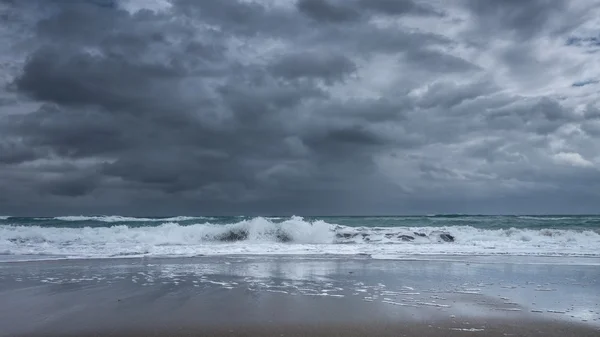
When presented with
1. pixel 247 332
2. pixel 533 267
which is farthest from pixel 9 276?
pixel 533 267

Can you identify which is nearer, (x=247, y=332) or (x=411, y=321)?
(x=247, y=332)

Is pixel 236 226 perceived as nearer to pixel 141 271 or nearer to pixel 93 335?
pixel 141 271

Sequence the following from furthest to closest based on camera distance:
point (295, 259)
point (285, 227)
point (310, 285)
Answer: point (285, 227) < point (295, 259) < point (310, 285)

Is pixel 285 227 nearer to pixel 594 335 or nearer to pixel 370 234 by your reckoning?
pixel 370 234

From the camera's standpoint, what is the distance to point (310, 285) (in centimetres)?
941

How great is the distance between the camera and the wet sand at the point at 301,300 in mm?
5941

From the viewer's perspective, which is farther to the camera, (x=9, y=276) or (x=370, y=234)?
(x=370, y=234)

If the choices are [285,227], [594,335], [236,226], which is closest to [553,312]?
[594,335]

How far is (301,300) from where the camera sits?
776cm

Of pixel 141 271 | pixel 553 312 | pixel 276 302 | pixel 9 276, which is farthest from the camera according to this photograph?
pixel 141 271

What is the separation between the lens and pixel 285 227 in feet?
90.5

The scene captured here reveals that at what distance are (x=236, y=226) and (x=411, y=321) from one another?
954 inches

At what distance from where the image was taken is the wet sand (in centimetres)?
594

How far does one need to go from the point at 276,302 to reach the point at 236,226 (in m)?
22.5
